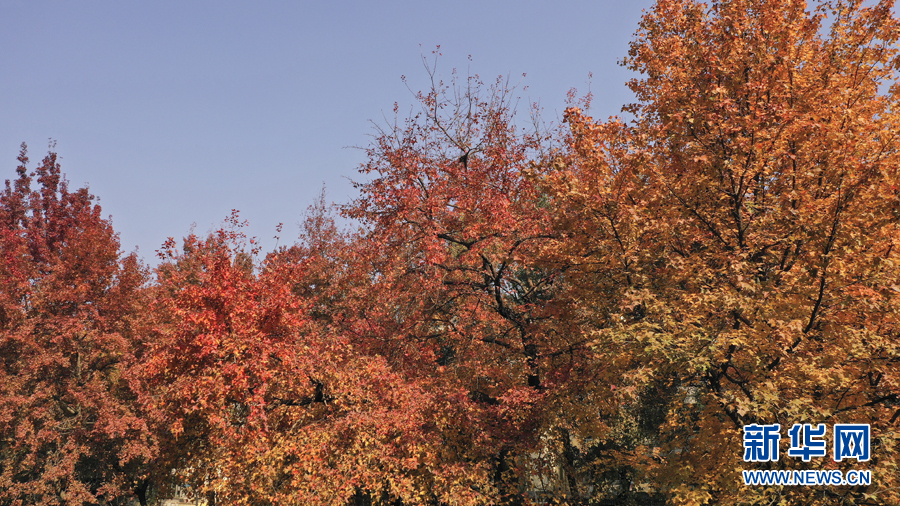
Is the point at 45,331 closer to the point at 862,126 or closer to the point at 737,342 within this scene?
the point at 737,342

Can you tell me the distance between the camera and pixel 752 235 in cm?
920

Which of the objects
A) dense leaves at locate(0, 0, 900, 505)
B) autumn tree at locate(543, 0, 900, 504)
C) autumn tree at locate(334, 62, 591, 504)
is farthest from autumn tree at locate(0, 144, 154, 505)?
autumn tree at locate(543, 0, 900, 504)

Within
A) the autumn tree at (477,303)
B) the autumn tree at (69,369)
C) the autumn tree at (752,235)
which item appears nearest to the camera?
the autumn tree at (752,235)

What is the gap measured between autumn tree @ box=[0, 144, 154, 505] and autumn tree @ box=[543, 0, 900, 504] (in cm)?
1750

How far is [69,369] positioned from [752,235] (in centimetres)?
2331

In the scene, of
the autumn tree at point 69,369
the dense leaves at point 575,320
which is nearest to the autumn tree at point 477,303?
the dense leaves at point 575,320

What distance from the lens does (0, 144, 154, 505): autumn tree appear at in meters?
19.1

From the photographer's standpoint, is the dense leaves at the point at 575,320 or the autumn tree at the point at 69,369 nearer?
the dense leaves at the point at 575,320

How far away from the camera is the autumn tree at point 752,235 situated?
835cm

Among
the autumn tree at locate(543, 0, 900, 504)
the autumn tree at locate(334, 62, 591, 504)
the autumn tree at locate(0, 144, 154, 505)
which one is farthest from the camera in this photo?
the autumn tree at locate(0, 144, 154, 505)

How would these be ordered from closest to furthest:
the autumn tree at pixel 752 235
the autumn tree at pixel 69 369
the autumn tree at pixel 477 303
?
1. the autumn tree at pixel 752 235
2. the autumn tree at pixel 477 303
3. the autumn tree at pixel 69 369

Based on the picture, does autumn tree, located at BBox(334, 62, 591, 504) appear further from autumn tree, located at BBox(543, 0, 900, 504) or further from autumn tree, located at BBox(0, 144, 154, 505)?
autumn tree, located at BBox(0, 144, 154, 505)

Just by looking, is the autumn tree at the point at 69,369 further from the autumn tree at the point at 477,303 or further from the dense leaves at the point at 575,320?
the autumn tree at the point at 477,303

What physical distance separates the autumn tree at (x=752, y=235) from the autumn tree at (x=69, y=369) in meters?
17.5
